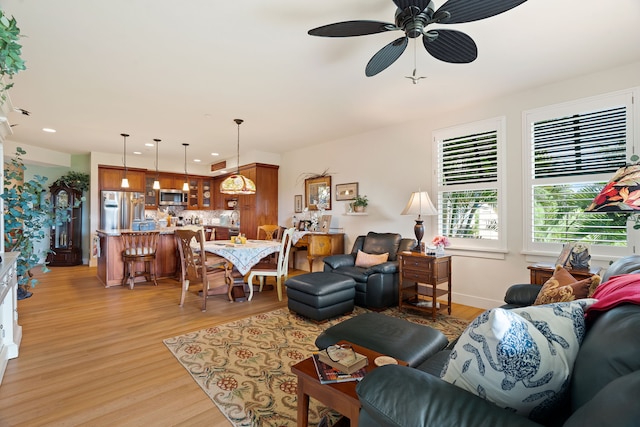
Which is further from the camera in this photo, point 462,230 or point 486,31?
point 462,230

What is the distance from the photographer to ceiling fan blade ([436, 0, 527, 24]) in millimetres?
1591

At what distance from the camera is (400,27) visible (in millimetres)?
1905

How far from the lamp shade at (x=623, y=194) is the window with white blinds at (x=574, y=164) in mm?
1771

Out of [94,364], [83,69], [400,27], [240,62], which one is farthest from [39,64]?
[400,27]

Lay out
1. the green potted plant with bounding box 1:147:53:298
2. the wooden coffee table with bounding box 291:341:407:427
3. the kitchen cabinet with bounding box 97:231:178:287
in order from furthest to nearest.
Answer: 1. the kitchen cabinet with bounding box 97:231:178:287
2. the green potted plant with bounding box 1:147:53:298
3. the wooden coffee table with bounding box 291:341:407:427

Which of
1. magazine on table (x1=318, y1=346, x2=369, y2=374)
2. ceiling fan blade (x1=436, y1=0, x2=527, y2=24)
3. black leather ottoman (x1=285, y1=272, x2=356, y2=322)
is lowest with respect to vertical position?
black leather ottoman (x1=285, y1=272, x2=356, y2=322)

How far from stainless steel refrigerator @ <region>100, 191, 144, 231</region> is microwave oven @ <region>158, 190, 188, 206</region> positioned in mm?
671

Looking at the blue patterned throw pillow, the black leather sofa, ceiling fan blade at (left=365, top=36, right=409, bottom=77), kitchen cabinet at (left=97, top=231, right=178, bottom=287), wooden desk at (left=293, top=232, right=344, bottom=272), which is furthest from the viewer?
wooden desk at (left=293, top=232, right=344, bottom=272)

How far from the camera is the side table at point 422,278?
3.46 meters

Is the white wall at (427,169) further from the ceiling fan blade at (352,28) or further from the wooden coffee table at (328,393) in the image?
the wooden coffee table at (328,393)

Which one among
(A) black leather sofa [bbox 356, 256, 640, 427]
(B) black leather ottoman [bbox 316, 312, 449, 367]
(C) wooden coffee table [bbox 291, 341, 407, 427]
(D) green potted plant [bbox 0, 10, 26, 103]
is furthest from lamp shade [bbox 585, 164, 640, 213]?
(D) green potted plant [bbox 0, 10, 26, 103]

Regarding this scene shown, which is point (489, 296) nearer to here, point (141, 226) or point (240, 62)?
point (240, 62)

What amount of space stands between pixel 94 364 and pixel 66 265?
19.3ft

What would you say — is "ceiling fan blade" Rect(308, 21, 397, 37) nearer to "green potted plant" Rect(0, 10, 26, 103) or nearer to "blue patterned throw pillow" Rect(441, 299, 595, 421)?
"green potted plant" Rect(0, 10, 26, 103)
